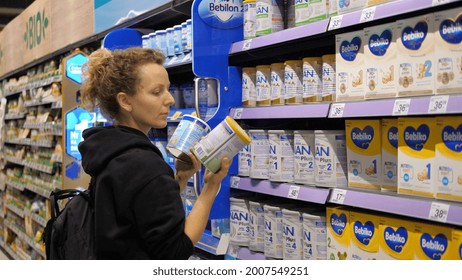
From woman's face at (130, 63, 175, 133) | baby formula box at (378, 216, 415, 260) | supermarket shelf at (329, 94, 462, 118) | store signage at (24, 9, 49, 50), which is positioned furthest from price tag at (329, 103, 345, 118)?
store signage at (24, 9, 49, 50)

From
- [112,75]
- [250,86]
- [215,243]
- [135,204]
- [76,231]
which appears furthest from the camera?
[215,243]

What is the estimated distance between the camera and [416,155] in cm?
212

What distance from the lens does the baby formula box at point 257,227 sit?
299cm

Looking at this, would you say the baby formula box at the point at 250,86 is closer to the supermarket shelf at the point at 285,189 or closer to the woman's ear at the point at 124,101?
the supermarket shelf at the point at 285,189

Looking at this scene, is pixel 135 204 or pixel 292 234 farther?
pixel 292 234

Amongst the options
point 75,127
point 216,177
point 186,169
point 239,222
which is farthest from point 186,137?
point 75,127

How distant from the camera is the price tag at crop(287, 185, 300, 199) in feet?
8.71

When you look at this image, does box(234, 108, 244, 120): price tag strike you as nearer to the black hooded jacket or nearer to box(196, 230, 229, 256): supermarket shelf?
box(196, 230, 229, 256): supermarket shelf

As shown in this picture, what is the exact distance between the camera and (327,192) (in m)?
2.49

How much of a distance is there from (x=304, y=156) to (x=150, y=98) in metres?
1.01

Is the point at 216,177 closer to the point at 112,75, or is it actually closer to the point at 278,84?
the point at 112,75

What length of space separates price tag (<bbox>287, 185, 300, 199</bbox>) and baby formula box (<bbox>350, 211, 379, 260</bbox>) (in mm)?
329

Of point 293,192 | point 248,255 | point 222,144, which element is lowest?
point 248,255
